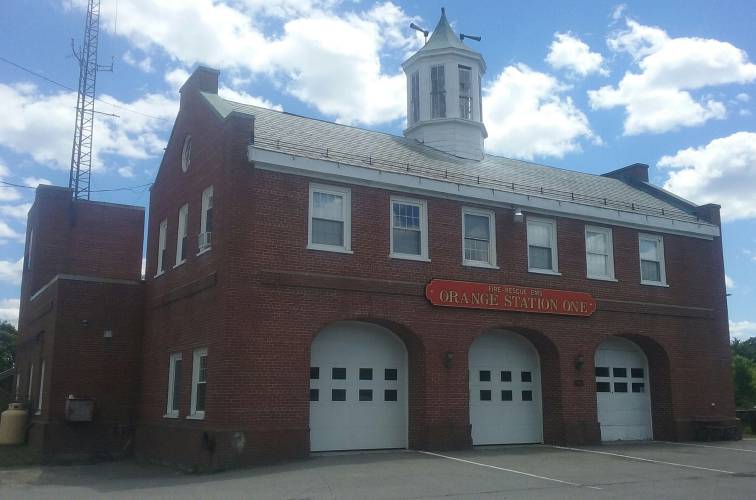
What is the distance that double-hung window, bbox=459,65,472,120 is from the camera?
26281 millimetres

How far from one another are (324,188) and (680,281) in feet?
40.9

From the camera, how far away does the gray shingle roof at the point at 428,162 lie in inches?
778

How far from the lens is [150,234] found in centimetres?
2402

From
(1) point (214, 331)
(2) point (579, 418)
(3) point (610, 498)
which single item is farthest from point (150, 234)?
(3) point (610, 498)

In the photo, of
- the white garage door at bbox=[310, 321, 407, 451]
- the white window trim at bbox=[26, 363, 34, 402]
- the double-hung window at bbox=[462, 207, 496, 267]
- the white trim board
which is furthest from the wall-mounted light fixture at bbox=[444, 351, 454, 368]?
the white window trim at bbox=[26, 363, 34, 402]

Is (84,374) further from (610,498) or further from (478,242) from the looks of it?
(610,498)

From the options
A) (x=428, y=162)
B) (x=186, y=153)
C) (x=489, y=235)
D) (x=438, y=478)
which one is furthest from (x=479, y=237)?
(x=186, y=153)

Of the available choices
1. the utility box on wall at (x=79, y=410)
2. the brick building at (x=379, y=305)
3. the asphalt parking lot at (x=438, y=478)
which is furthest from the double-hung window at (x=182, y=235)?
the asphalt parking lot at (x=438, y=478)

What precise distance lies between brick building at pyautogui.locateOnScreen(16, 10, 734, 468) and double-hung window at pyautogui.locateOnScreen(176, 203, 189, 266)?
0.41 ft

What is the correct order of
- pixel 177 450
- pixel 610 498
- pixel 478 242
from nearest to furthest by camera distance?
pixel 610 498, pixel 177 450, pixel 478 242

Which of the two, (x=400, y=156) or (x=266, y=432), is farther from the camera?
(x=400, y=156)

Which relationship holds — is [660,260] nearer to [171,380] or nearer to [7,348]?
[171,380]

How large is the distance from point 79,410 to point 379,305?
29.3ft

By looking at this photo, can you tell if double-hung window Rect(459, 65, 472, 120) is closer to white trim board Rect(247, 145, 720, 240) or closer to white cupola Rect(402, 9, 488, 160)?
white cupola Rect(402, 9, 488, 160)
